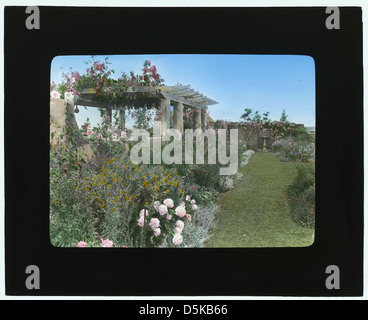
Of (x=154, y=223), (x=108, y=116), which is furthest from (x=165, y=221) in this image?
(x=108, y=116)

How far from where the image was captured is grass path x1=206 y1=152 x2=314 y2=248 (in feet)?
12.0

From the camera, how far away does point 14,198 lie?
3641 mm

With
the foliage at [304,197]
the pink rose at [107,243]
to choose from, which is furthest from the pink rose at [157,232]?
the foliage at [304,197]

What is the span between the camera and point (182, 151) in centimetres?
371

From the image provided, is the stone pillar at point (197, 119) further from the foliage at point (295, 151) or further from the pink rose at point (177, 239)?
the pink rose at point (177, 239)

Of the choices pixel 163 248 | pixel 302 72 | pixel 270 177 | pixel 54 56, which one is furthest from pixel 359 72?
pixel 54 56

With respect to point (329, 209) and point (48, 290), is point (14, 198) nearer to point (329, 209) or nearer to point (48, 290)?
point (48, 290)

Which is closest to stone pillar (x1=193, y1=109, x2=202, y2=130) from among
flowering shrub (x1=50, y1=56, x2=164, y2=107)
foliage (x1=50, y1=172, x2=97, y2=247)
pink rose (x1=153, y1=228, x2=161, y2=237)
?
flowering shrub (x1=50, y1=56, x2=164, y2=107)

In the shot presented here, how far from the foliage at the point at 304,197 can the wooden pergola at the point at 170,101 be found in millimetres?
925

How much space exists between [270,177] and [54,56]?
2.11 metres

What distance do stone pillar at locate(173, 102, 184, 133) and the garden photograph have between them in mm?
11

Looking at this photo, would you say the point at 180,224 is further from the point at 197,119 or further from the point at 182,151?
the point at 197,119

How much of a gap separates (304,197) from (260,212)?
39 cm

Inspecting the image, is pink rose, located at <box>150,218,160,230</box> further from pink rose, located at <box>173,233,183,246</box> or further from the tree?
the tree
